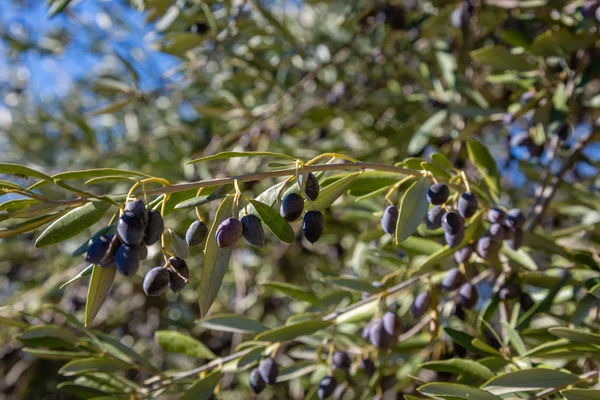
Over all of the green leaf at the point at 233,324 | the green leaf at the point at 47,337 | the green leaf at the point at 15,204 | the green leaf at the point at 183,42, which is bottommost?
the green leaf at the point at 233,324

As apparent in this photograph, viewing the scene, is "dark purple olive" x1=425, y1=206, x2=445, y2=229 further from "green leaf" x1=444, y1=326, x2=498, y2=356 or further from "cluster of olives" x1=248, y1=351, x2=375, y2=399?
"cluster of olives" x1=248, y1=351, x2=375, y2=399

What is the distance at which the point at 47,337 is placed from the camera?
158 cm

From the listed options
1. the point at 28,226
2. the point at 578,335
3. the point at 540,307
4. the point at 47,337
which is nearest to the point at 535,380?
the point at 578,335

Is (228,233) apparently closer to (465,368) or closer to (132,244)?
(132,244)

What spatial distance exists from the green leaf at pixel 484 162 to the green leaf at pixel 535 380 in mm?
499

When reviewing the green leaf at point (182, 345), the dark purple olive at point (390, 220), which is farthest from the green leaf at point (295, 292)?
the dark purple olive at point (390, 220)

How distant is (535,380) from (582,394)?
151mm

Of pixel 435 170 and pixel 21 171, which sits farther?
pixel 435 170

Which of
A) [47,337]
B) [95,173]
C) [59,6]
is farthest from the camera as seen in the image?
[59,6]

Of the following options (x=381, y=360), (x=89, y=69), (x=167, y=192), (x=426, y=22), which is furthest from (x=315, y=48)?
(x=89, y=69)

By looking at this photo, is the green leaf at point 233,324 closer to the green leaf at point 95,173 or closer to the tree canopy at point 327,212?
the tree canopy at point 327,212

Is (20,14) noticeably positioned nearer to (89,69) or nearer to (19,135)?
(89,69)

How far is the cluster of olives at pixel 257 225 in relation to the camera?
990 mm

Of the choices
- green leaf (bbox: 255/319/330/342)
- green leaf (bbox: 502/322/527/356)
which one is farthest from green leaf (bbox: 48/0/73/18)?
green leaf (bbox: 502/322/527/356)
